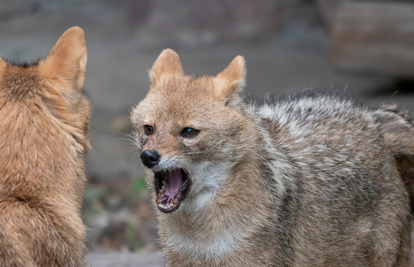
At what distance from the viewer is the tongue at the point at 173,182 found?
13.6 ft

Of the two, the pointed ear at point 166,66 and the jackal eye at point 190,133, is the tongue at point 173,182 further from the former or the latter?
the pointed ear at point 166,66

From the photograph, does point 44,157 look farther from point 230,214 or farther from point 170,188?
point 230,214

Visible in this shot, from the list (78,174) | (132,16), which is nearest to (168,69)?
(78,174)

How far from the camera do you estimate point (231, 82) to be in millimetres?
4320

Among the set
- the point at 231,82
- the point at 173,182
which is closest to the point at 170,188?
the point at 173,182

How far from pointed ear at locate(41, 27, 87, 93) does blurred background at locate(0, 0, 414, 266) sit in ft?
8.92

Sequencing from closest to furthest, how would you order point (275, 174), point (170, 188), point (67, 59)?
point (67, 59)
point (170, 188)
point (275, 174)

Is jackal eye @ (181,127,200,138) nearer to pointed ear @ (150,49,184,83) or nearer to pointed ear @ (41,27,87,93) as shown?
pointed ear @ (150,49,184,83)

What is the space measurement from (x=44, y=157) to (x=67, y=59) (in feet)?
2.58

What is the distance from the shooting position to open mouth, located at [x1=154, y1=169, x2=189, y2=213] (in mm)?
4055

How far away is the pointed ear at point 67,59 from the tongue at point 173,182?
1.11m

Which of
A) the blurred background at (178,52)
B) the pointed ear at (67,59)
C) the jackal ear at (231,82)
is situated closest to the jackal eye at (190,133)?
the jackal ear at (231,82)

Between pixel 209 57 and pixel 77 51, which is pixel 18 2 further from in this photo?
pixel 77 51

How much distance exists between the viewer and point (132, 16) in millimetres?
18984
